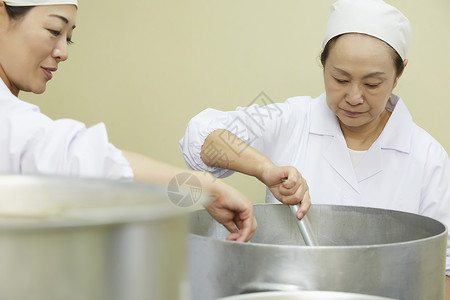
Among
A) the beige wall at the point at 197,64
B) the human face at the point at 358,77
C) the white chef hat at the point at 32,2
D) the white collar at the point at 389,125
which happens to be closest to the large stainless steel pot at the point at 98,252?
the white chef hat at the point at 32,2

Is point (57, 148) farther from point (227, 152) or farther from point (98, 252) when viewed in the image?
point (227, 152)

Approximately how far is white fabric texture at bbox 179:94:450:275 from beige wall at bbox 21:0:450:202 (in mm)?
524

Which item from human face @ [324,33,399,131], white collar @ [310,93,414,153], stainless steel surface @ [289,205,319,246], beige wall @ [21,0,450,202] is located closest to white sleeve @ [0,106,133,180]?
stainless steel surface @ [289,205,319,246]

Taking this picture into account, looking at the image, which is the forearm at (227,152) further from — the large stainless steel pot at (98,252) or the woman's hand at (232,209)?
the large stainless steel pot at (98,252)

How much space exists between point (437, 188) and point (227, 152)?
0.57 meters

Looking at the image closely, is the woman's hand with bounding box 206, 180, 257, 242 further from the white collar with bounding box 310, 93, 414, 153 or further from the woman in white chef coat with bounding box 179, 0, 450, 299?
the white collar with bounding box 310, 93, 414, 153

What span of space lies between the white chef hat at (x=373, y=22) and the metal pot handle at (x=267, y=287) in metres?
0.92

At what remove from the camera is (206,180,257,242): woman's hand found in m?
0.76

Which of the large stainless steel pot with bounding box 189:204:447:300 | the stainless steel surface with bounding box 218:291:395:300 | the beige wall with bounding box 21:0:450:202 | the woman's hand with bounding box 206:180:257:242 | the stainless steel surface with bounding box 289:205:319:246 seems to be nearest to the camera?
the stainless steel surface with bounding box 218:291:395:300

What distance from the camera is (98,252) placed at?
0.94ft

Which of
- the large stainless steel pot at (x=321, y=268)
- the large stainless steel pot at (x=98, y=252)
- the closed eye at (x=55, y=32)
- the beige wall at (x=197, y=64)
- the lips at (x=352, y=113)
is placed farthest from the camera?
the beige wall at (x=197, y=64)

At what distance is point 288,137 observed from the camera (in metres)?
1.62

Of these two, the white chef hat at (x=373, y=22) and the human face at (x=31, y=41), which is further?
the white chef hat at (x=373, y=22)

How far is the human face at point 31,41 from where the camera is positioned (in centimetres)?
110
